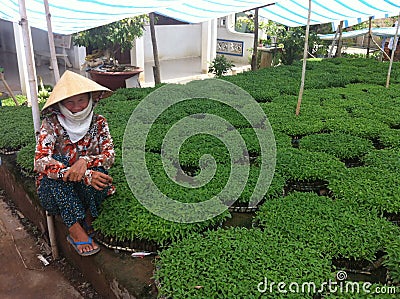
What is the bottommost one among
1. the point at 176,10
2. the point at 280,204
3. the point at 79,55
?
the point at 280,204

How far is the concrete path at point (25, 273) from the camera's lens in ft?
9.72

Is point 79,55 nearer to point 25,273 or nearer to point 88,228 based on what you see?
point 25,273

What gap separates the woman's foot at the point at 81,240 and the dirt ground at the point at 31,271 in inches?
14.1

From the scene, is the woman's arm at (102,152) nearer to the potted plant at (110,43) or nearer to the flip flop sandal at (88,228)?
the flip flop sandal at (88,228)

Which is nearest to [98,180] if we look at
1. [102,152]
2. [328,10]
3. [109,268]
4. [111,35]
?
[102,152]

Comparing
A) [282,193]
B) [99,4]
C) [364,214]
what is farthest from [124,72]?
[364,214]

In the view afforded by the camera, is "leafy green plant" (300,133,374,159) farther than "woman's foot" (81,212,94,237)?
Yes

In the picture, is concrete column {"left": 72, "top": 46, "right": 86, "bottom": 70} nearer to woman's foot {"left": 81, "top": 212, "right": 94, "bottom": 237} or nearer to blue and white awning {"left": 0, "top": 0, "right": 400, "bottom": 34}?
blue and white awning {"left": 0, "top": 0, "right": 400, "bottom": 34}

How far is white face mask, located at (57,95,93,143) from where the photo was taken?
2.82 meters

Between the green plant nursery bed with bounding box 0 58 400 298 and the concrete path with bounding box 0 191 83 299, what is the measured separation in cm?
59

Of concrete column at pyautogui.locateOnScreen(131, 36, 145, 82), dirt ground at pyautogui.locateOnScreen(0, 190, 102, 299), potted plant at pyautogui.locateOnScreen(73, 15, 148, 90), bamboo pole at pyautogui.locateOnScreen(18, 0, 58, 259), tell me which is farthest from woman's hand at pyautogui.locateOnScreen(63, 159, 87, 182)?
concrete column at pyautogui.locateOnScreen(131, 36, 145, 82)

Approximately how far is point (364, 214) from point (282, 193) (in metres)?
0.71

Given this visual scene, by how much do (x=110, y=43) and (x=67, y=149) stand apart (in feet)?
23.6

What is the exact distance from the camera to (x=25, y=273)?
3197mm
